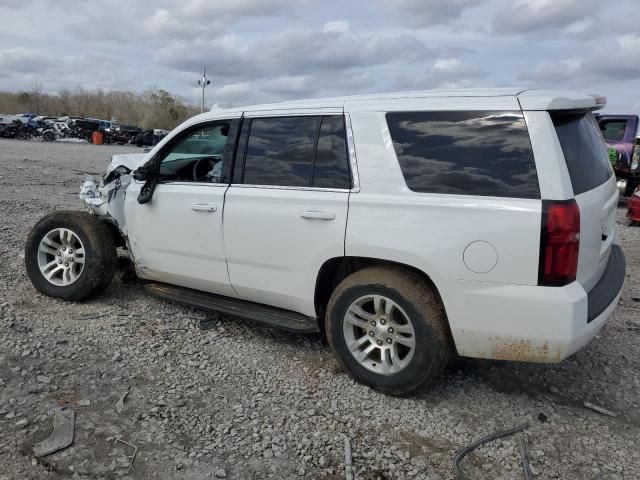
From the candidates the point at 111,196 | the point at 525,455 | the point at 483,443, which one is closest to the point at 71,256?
the point at 111,196

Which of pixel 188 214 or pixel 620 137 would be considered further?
pixel 620 137

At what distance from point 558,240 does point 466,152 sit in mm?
709

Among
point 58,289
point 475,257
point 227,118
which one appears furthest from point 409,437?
point 58,289

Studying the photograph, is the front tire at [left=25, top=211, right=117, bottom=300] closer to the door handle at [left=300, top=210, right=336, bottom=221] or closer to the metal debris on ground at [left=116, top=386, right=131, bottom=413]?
the metal debris on ground at [left=116, top=386, right=131, bottom=413]

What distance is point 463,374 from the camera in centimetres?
385

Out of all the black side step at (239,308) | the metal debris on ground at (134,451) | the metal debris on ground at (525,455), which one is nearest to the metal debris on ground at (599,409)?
the metal debris on ground at (525,455)

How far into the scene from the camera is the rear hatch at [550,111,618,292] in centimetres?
299

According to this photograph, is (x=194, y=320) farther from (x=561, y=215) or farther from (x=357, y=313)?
(x=561, y=215)

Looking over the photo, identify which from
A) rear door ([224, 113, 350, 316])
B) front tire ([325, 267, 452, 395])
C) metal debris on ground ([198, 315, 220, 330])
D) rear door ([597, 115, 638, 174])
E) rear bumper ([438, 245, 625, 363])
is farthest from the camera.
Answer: rear door ([597, 115, 638, 174])

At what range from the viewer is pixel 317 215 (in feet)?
11.5

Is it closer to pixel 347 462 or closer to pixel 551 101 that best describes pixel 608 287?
pixel 551 101

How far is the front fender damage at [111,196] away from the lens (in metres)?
4.70

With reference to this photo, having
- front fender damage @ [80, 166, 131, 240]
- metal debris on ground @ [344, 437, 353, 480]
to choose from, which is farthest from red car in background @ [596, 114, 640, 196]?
metal debris on ground @ [344, 437, 353, 480]

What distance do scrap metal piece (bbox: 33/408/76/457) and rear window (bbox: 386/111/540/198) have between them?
2370mm
